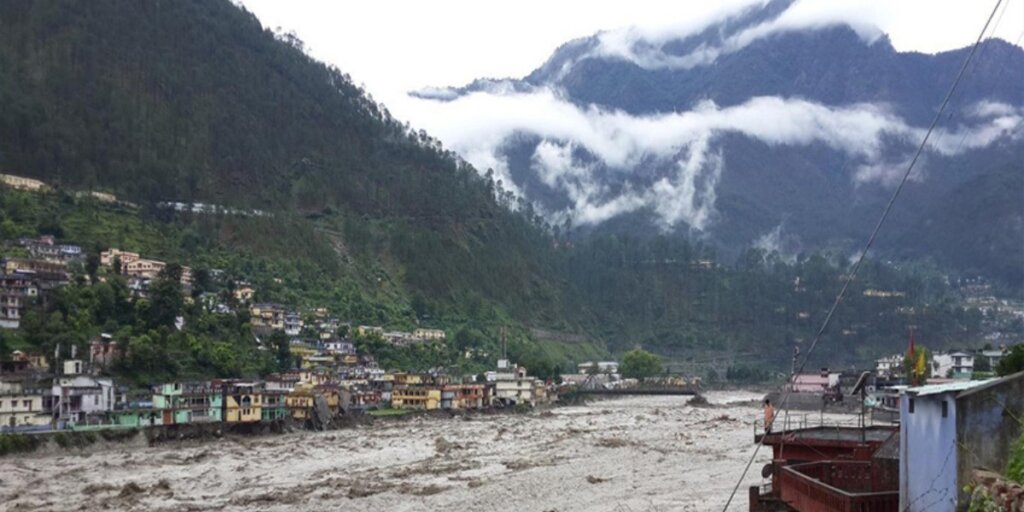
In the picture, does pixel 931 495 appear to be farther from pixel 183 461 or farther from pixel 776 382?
pixel 776 382

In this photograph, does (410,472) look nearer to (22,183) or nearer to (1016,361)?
(1016,361)

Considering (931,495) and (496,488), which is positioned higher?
(931,495)

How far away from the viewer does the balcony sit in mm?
15352

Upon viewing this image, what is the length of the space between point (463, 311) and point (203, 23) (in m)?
78.4

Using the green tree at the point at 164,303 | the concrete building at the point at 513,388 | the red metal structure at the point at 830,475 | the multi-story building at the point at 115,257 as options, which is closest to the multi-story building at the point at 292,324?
the multi-story building at the point at 115,257

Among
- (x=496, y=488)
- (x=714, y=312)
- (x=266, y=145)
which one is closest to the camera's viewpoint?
(x=496, y=488)

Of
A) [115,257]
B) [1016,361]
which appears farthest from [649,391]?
[1016,361]

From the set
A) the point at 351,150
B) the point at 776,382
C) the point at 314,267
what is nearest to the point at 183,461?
the point at 314,267

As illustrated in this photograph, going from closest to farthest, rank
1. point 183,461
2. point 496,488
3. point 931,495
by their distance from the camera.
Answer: point 931,495
point 496,488
point 183,461

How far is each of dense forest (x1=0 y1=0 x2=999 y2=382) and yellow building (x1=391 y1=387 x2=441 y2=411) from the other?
395 inches

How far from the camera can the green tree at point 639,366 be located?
13525 cm

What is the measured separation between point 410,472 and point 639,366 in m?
95.5

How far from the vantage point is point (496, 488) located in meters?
36.7

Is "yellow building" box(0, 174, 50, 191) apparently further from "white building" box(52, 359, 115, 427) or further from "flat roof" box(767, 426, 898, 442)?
"flat roof" box(767, 426, 898, 442)
